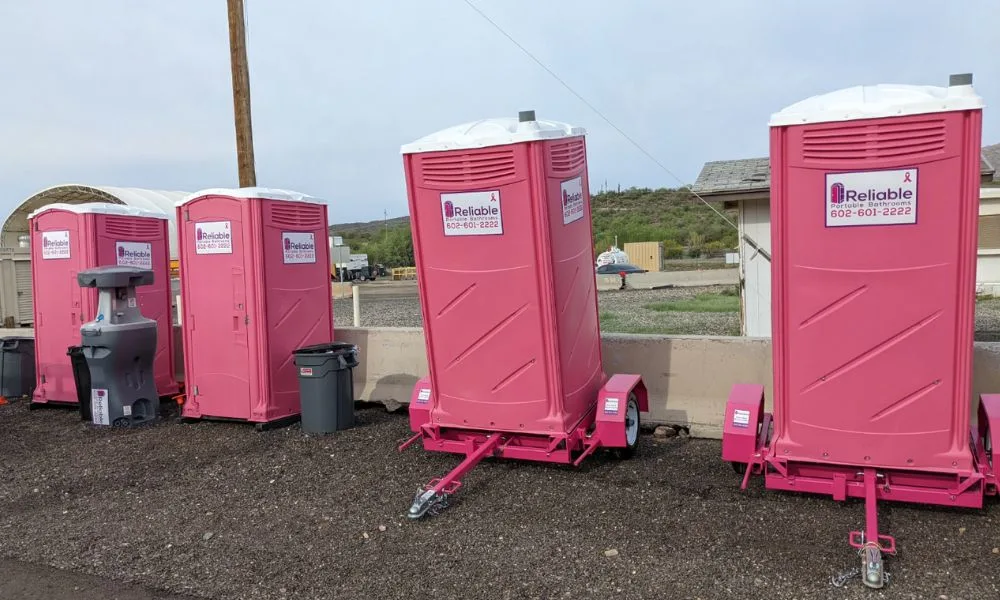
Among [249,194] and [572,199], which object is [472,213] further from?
[249,194]

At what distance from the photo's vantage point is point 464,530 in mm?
4609

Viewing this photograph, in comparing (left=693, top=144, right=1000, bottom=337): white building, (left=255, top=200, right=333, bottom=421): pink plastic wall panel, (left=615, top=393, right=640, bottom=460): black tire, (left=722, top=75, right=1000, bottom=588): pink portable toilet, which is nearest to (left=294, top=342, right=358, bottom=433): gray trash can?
(left=255, top=200, right=333, bottom=421): pink plastic wall panel

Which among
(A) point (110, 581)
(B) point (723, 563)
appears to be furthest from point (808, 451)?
(A) point (110, 581)

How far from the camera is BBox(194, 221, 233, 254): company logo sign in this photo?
24.7 feet

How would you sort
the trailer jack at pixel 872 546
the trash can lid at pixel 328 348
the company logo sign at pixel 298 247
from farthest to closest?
the company logo sign at pixel 298 247 → the trash can lid at pixel 328 348 → the trailer jack at pixel 872 546

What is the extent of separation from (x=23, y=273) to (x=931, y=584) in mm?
20479

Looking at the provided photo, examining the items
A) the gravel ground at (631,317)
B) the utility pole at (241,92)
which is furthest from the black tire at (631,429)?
the utility pole at (241,92)

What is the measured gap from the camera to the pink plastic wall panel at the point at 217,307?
7.51 meters

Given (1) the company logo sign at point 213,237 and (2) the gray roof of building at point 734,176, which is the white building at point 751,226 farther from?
(1) the company logo sign at point 213,237

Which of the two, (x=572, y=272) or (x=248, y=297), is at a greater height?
(x=572, y=272)

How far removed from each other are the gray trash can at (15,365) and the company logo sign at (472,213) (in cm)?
713

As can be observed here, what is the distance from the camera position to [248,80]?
1040 cm

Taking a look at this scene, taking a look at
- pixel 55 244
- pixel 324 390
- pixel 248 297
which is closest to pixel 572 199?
pixel 324 390

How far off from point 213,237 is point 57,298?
269cm
